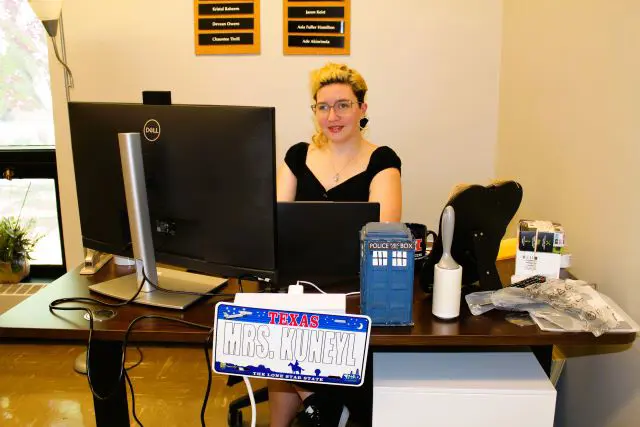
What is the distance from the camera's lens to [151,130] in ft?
4.21

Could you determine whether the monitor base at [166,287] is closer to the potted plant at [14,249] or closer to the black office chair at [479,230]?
the black office chair at [479,230]

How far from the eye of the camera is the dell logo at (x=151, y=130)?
1.28 meters

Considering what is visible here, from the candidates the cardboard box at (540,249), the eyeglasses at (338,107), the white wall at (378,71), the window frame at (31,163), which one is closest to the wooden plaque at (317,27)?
the white wall at (378,71)

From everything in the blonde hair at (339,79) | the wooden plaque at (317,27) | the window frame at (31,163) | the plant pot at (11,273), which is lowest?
the plant pot at (11,273)

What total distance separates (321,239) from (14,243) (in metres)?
2.11

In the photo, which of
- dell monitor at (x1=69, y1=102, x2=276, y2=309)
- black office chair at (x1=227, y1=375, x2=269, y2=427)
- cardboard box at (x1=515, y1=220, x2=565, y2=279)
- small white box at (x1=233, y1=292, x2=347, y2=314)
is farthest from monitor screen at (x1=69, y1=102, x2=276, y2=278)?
black office chair at (x1=227, y1=375, x2=269, y2=427)

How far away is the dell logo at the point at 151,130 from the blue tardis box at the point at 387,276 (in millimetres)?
522

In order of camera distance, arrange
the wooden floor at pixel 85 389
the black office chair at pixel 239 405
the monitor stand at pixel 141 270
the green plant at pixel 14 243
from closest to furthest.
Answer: the monitor stand at pixel 141 270
the black office chair at pixel 239 405
the wooden floor at pixel 85 389
the green plant at pixel 14 243

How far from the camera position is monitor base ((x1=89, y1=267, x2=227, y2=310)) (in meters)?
1.31

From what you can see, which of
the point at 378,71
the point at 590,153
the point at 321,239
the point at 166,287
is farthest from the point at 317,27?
the point at 166,287

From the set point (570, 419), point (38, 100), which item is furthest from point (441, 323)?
point (38, 100)

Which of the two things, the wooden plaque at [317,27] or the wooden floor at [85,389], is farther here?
the wooden plaque at [317,27]

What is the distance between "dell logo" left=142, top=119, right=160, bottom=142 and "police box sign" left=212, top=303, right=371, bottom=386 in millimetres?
452

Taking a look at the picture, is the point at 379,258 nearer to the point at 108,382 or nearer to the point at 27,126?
the point at 108,382
